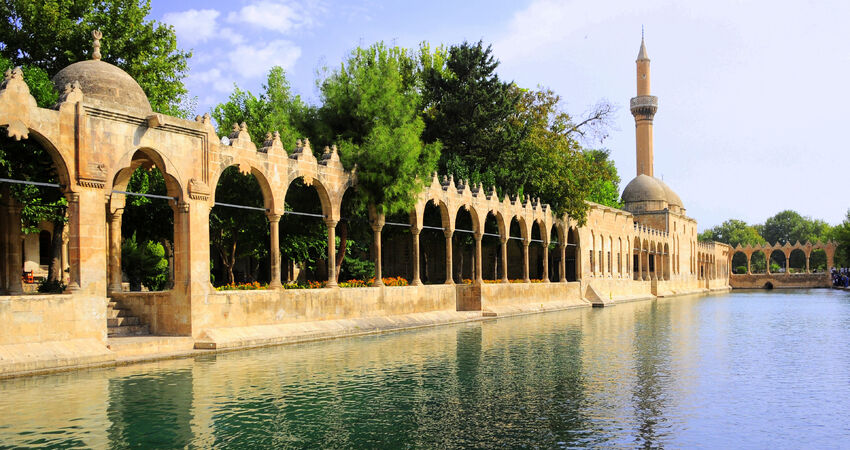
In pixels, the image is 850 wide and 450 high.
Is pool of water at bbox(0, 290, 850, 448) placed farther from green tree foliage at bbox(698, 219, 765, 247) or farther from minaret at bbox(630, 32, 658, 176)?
green tree foliage at bbox(698, 219, 765, 247)

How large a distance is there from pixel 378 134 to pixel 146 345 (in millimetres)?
10363

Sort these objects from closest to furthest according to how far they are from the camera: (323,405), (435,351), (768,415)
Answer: (768,415) → (323,405) → (435,351)

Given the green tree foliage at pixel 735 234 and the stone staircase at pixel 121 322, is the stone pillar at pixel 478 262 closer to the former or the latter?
the stone staircase at pixel 121 322

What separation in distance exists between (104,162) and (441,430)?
32.1ft

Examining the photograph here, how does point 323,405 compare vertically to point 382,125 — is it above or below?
below

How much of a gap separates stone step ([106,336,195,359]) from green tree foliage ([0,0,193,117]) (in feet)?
50.3

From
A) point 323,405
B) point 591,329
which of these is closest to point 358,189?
point 591,329

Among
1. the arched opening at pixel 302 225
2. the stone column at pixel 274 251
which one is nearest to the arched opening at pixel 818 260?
the arched opening at pixel 302 225

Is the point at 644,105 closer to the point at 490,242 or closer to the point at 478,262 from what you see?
the point at 490,242

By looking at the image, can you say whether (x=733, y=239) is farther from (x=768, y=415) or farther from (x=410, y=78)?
(x=768, y=415)

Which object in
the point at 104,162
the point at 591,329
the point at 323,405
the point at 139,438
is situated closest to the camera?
the point at 139,438

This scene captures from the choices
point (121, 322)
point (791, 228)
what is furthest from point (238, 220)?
point (791, 228)

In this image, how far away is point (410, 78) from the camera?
42250mm

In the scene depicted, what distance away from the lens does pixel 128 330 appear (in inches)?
627
